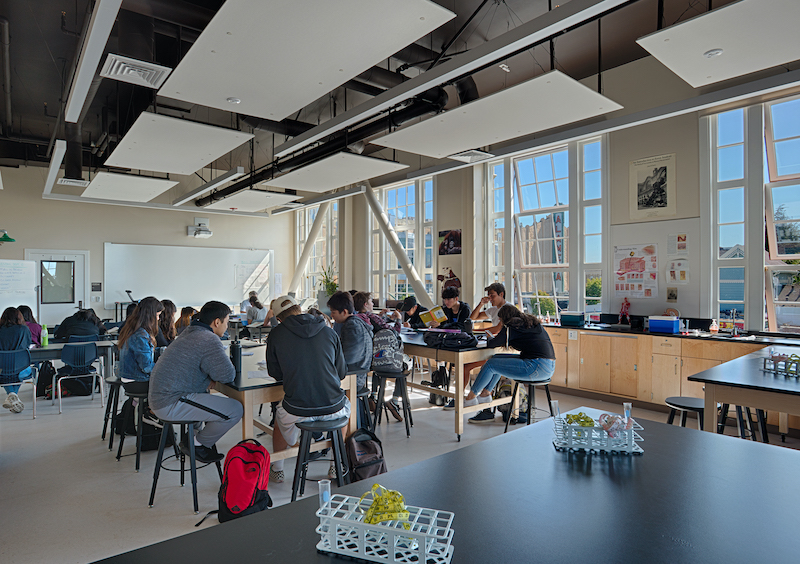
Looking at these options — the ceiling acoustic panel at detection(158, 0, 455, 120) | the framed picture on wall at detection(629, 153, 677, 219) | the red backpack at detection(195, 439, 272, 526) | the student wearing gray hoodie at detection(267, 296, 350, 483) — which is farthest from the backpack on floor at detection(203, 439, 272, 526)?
the framed picture on wall at detection(629, 153, 677, 219)

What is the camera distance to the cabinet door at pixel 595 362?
6188 millimetres

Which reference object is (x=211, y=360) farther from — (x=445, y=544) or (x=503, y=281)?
(x=503, y=281)

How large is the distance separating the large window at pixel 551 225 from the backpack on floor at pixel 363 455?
14.9ft

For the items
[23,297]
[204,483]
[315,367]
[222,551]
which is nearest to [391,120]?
[315,367]

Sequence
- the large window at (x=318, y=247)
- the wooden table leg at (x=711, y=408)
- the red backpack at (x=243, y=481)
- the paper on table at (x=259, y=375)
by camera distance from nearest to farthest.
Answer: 1. the red backpack at (x=243, y=481)
2. the wooden table leg at (x=711, y=408)
3. the paper on table at (x=259, y=375)
4. the large window at (x=318, y=247)

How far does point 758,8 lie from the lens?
284 centimetres

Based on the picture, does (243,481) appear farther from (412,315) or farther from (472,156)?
(472,156)

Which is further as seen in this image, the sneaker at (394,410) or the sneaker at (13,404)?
the sneaker at (13,404)

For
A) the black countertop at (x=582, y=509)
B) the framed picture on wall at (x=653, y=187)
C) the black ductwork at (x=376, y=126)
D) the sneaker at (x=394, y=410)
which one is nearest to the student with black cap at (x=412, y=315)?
the sneaker at (x=394, y=410)

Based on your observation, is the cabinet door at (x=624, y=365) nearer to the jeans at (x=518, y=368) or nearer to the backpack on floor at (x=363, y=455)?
the jeans at (x=518, y=368)

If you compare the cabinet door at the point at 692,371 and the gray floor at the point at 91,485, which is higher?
the cabinet door at the point at 692,371

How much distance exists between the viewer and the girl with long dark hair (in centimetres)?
471

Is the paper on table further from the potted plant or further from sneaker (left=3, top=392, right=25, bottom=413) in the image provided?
the potted plant

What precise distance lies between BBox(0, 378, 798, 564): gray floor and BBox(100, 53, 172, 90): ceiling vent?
3301mm
